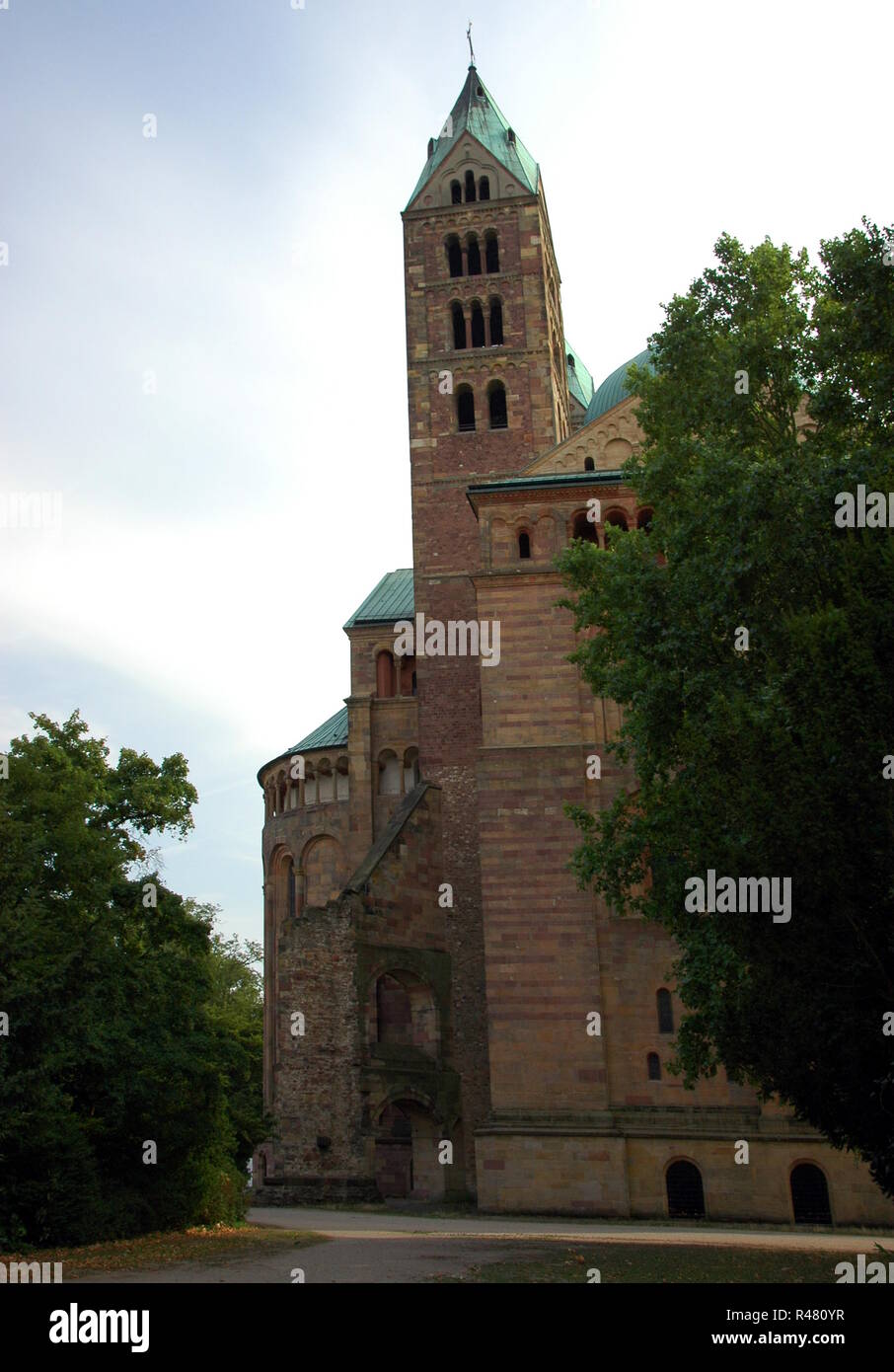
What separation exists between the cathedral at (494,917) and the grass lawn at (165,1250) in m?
7.54

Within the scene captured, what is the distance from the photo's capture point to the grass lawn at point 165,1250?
15.2 metres

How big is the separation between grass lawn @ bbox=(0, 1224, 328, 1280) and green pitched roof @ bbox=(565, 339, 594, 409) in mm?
42117

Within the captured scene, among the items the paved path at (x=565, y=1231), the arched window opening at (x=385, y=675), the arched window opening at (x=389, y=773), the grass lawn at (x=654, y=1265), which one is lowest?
the paved path at (x=565, y=1231)

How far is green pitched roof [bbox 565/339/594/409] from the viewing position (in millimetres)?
55625

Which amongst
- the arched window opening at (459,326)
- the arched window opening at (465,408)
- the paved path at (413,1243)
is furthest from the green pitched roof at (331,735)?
the paved path at (413,1243)

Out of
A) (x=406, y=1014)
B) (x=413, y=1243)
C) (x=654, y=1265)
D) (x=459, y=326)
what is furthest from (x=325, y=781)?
(x=654, y=1265)

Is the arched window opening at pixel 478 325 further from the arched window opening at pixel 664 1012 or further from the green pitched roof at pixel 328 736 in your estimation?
the arched window opening at pixel 664 1012

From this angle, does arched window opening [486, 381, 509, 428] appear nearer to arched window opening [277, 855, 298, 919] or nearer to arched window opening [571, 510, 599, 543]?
arched window opening [571, 510, 599, 543]

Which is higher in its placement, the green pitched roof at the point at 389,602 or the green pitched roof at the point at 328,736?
the green pitched roof at the point at 389,602

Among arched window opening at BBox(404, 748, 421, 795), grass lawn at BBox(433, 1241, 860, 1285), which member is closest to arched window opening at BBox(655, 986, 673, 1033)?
grass lawn at BBox(433, 1241, 860, 1285)

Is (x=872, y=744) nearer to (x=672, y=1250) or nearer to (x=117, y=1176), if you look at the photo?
(x=672, y=1250)
